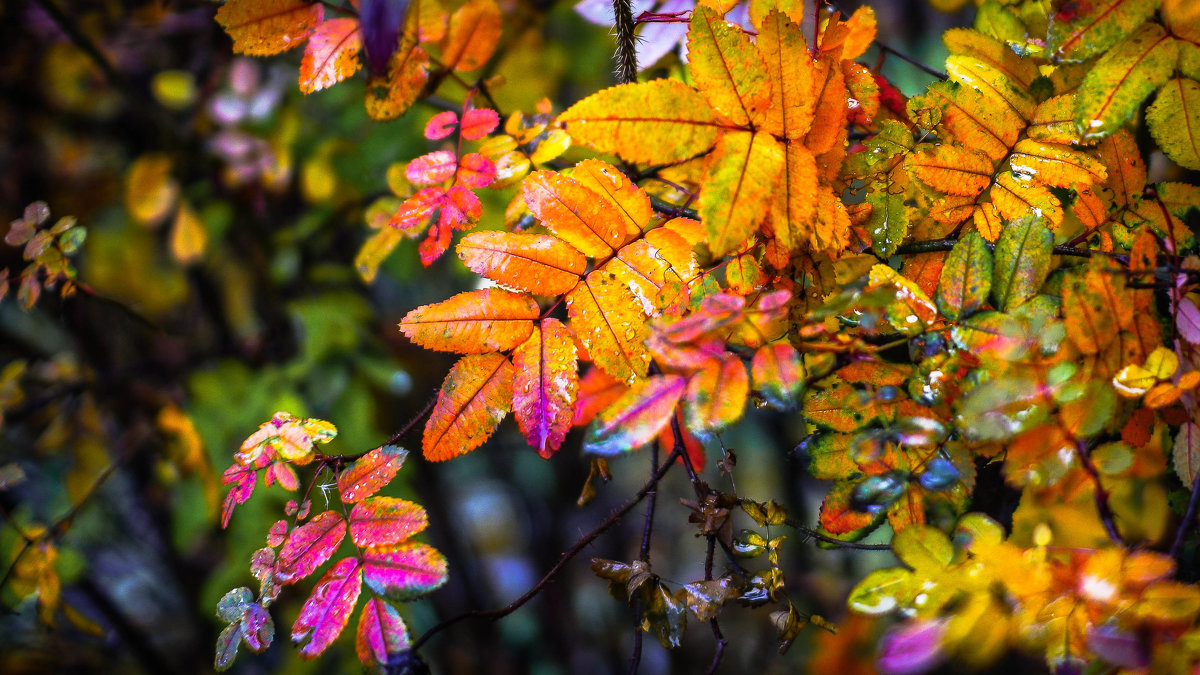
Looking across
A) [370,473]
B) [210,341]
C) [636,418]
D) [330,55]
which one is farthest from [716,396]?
[210,341]

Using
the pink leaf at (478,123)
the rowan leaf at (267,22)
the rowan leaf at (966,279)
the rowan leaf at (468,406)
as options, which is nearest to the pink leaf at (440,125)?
the pink leaf at (478,123)

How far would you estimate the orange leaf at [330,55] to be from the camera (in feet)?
2.22

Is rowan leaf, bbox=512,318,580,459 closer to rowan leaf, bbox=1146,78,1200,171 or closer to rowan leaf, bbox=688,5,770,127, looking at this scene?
rowan leaf, bbox=688,5,770,127

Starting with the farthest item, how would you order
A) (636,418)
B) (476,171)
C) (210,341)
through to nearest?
(210,341)
(476,171)
(636,418)

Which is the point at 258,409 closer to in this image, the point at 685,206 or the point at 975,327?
the point at 685,206

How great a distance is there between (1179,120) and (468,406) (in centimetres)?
61

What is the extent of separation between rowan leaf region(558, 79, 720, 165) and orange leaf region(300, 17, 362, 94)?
327 millimetres

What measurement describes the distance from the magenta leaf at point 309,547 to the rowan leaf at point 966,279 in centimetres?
52

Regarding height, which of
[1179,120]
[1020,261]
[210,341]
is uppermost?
[1179,120]

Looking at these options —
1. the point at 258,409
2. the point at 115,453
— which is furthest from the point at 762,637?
the point at 115,453

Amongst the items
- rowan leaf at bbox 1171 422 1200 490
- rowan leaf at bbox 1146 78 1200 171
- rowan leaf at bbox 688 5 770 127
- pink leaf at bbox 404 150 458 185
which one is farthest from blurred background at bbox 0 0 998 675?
rowan leaf at bbox 1171 422 1200 490

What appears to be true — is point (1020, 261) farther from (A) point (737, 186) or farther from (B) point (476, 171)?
(B) point (476, 171)

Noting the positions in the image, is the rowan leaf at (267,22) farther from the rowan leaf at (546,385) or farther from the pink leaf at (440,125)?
the rowan leaf at (546,385)

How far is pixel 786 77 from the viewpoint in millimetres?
504
